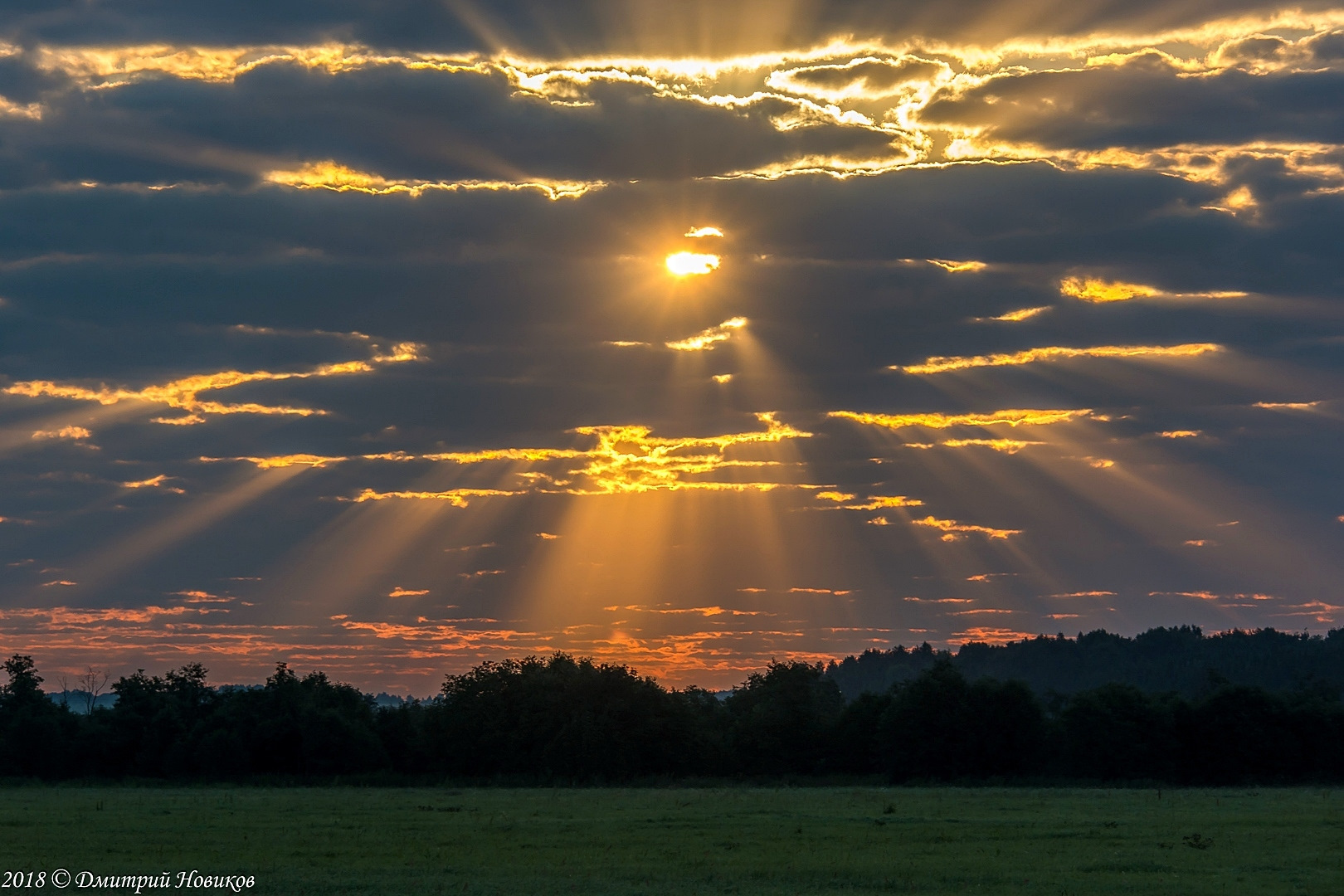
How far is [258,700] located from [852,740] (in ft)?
152

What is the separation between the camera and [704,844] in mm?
40062

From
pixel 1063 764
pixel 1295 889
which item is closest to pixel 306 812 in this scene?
pixel 1295 889

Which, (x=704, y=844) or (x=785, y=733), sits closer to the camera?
(x=704, y=844)

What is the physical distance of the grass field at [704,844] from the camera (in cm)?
3139

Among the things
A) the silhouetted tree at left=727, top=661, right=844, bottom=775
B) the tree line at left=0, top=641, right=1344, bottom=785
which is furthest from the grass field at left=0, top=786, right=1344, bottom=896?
the silhouetted tree at left=727, top=661, right=844, bottom=775

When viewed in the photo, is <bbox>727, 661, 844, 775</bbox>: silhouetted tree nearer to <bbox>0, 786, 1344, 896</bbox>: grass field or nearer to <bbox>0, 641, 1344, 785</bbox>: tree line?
<bbox>0, 641, 1344, 785</bbox>: tree line

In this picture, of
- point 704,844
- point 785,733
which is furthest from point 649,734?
point 704,844

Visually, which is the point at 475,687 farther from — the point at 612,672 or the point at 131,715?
the point at 131,715

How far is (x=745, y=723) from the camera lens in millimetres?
100688

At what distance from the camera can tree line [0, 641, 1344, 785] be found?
8869 centimetres

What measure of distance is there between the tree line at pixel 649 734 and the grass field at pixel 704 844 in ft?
90.0

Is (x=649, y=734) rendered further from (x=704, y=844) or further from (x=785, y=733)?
(x=704, y=844)

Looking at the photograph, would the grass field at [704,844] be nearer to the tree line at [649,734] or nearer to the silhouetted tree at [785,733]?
the tree line at [649,734]

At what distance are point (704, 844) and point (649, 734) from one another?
184 feet
